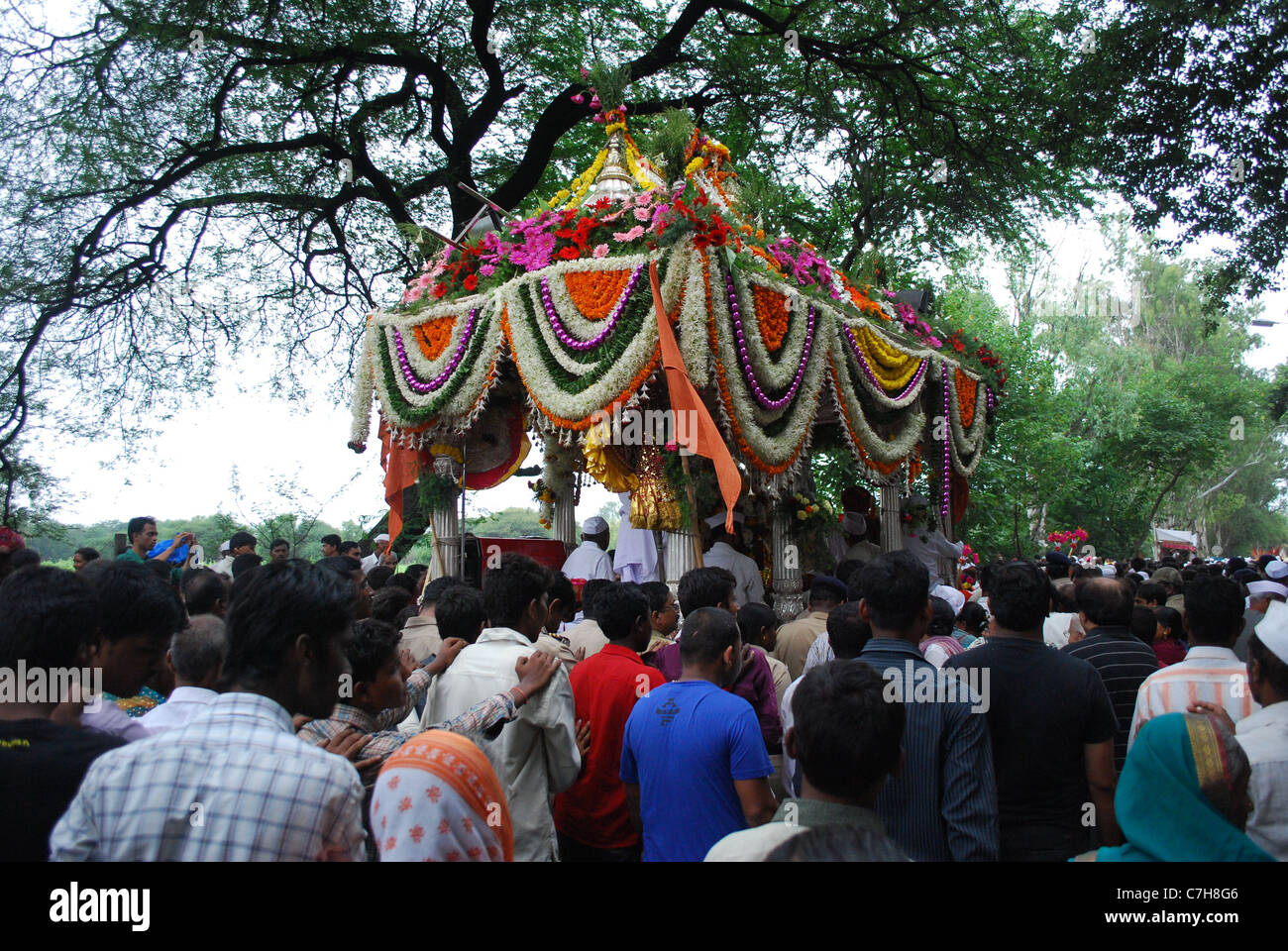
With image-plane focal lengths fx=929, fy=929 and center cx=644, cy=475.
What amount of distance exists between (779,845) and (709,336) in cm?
557

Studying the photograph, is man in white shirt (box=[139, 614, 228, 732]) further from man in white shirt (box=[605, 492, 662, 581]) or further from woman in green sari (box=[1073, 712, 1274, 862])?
man in white shirt (box=[605, 492, 662, 581])

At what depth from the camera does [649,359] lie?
283 inches

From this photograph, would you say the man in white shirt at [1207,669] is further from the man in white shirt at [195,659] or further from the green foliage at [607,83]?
the green foliage at [607,83]

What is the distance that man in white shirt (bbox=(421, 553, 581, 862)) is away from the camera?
344 centimetres

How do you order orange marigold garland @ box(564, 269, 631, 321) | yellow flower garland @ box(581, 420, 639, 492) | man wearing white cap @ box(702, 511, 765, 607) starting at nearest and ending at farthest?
1. orange marigold garland @ box(564, 269, 631, 321)
2. yellow flower garland @ box(581, 420, 639, 492)
3. man wearing white cap @ box(702, 511, 765, 607)

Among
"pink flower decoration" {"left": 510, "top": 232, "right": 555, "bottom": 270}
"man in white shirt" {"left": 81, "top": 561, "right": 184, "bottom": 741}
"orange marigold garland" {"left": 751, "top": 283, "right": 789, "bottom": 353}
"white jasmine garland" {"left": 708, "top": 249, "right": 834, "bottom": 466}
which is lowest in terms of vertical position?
"man in white shirt" {"left": 81, "top": 561, "right": 184, "bottom": 741}

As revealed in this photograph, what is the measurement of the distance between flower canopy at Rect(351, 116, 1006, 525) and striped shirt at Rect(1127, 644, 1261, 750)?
13.2 feet

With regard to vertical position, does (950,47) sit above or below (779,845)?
above

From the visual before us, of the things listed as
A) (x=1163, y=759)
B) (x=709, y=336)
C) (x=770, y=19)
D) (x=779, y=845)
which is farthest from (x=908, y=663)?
(x=770, y=19)

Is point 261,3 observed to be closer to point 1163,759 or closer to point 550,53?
point 550,53

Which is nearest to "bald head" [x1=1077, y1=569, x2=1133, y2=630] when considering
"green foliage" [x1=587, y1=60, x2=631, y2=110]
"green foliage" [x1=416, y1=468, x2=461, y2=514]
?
"green foliage" [x1=416, y1=468, x2=461, y2=514]

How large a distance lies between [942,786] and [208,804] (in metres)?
2.22

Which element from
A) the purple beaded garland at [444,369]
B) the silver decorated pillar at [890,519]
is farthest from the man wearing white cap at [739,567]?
the purple beaded garland at [444,369]
